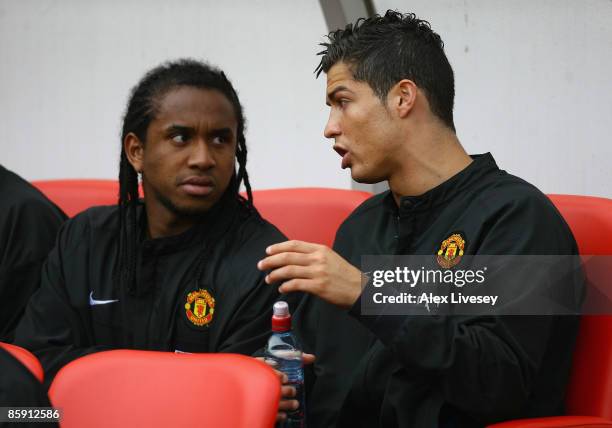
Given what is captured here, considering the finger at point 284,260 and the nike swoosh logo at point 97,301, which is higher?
the finger at point 284,260

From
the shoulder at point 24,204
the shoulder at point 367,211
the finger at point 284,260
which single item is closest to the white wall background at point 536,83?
the shoulder at point 367,211

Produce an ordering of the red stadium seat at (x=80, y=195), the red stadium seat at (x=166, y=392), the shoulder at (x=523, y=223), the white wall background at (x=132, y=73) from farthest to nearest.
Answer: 1. the white wall background at (x=132, y=73)
2. the red stadium seat at (x=80, y=195)
3. the shoulder at (x=523, y=223)
4. the red stadium seat at (x=166, y=392)

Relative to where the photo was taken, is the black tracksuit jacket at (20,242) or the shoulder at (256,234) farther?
the black tracksuit jacket at (20,242)

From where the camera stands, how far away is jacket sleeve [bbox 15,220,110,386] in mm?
2559

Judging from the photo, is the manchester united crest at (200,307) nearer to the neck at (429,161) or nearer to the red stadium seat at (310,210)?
the red stadium seat at (310,210)

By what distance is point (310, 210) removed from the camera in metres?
2.98

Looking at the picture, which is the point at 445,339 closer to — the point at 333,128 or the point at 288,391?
the point at 288,391

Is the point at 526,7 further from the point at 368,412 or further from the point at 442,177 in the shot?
the point at 368,412

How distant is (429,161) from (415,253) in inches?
10.3

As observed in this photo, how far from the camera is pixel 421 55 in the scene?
2467mm

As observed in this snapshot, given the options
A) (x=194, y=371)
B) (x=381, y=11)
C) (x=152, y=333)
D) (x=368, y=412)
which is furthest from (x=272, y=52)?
(x=194, y=371)

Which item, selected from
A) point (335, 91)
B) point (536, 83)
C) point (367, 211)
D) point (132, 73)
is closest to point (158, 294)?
point (367, 211)

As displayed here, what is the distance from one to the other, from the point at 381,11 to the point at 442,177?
4.81 feet

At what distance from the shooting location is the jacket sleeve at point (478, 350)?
6.25 ft
